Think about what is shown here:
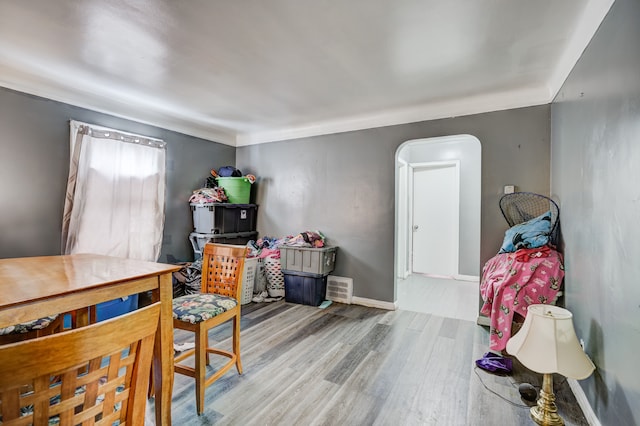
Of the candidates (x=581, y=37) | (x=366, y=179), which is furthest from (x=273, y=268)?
(x=581, y=37)

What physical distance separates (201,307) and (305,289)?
77.2 inches

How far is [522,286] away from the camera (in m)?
2.16

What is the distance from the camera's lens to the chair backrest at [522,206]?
275 cm

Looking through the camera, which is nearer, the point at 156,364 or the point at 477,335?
the point at 156,364

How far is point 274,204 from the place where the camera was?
4434 mm

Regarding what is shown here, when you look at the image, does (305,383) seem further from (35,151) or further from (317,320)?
(35,151)

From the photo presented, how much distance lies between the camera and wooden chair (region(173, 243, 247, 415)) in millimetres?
1693

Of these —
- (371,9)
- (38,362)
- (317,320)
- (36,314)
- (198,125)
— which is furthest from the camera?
(198,125)

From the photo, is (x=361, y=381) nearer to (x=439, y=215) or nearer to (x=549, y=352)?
(x=549, y=352)

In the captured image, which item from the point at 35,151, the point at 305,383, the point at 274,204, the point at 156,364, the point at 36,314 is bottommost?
the point at 305,383

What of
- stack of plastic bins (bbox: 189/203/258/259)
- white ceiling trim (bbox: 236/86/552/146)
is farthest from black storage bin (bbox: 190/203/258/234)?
white ceiling trim (bbox: 236/86/552/146)

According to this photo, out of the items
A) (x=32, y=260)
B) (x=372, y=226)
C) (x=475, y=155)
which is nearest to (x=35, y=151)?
(x=32, y=260)

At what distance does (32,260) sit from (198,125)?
108 inches

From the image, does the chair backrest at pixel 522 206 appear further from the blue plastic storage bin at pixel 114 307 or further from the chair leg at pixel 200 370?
the blue plastic storage bin at pixel 114 307
